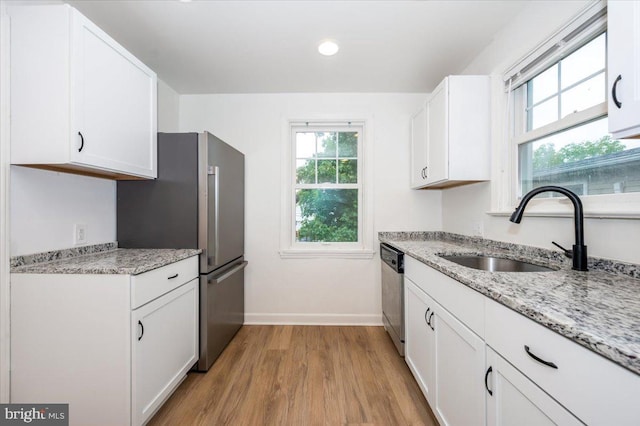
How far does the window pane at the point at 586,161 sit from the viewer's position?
1153 mm

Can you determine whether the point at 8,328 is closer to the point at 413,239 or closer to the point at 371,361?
the point at 371,361

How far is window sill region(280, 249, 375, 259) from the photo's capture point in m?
2.82

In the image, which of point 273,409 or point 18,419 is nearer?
point 18,419

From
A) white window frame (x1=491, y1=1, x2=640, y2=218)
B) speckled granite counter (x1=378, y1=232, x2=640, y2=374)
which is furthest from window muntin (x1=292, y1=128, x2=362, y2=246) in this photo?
speckled granite counter (x1=378, y1=232, x2=640, y2=374)

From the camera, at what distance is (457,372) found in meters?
1.19

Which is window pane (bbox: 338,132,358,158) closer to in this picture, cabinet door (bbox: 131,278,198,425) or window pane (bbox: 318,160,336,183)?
window pane (bbox: 318,160,336,183)

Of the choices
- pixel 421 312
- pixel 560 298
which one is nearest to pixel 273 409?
pixel 421 312

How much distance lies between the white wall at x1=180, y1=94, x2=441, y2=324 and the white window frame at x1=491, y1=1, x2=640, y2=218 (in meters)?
1.00

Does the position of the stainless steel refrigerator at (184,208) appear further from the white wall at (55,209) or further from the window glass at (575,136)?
the window glass at (575,136)

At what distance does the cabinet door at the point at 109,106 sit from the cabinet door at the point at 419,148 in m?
2.23

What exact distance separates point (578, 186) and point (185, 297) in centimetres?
246

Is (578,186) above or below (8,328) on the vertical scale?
above

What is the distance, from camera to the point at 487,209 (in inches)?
78.9

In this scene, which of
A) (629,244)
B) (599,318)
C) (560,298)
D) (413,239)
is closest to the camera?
(599,318)
